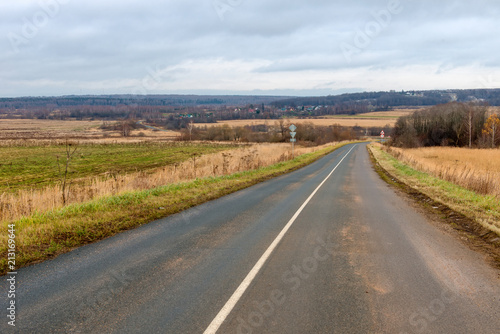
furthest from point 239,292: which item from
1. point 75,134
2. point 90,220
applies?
point 75,134

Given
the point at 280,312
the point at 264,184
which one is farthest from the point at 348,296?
the point at 264,184

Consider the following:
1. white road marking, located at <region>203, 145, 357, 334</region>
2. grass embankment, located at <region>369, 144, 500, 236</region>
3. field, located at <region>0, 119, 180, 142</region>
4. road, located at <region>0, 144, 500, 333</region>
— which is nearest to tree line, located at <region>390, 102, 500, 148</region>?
grass embankment, located at <region>369, 144, 500, 236</region>

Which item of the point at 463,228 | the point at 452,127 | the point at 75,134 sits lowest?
the point at 75,134

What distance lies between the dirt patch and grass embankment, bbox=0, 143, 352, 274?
7.40 metres

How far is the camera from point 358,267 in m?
5.65

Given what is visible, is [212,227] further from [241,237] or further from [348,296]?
[348,296]

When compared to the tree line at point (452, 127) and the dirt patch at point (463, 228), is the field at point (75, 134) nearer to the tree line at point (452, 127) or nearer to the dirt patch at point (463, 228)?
the tree line at point (452, 127)

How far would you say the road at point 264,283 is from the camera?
3.87m

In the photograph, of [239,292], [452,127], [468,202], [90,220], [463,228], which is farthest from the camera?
[452,127]

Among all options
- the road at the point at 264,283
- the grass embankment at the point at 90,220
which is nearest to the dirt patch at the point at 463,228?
the road at the point at 264,283

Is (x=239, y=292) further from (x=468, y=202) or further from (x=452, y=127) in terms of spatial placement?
(x=452, y=127)

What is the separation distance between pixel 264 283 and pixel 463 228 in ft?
20.5

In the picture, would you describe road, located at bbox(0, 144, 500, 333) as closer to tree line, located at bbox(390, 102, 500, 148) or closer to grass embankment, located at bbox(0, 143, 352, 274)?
grass embankment, located at bbox(0, 143, 352, 274)

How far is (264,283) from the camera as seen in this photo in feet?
16.2
